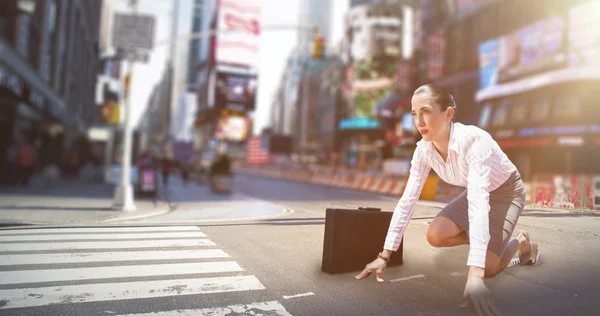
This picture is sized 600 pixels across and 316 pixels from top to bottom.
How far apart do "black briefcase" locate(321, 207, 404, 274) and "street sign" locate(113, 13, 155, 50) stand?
10270 millimetres

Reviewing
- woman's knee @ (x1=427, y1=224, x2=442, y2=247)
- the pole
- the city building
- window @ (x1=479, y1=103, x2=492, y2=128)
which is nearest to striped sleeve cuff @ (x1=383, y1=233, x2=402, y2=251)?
woman's knee @ (x1=427, y1=224, x2=442, y2=247)

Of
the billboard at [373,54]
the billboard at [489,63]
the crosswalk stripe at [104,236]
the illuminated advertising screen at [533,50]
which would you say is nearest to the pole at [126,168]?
the crosswalk stripe at [104,236]

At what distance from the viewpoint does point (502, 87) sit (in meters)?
39.7

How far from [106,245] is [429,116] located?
14.9 ft

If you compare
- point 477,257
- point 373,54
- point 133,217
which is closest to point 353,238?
point 477,257

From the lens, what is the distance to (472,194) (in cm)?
309

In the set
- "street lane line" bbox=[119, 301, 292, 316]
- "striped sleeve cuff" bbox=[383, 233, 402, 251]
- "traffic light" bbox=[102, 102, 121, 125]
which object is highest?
"traffic light" bbox=[102, 102, 121, 125]

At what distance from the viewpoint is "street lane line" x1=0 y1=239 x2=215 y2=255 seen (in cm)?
545

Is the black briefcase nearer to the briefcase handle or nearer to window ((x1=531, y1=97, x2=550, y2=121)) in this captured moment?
the briefcase handle

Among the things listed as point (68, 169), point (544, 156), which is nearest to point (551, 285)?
point (68, 169)

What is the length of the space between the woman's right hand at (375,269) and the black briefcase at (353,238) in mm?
246

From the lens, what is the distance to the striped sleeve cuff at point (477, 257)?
2.98 m

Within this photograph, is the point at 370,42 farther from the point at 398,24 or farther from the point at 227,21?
the point at 227,21

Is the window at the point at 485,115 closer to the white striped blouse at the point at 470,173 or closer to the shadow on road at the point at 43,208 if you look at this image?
the shadow on road at the point at 43,208
